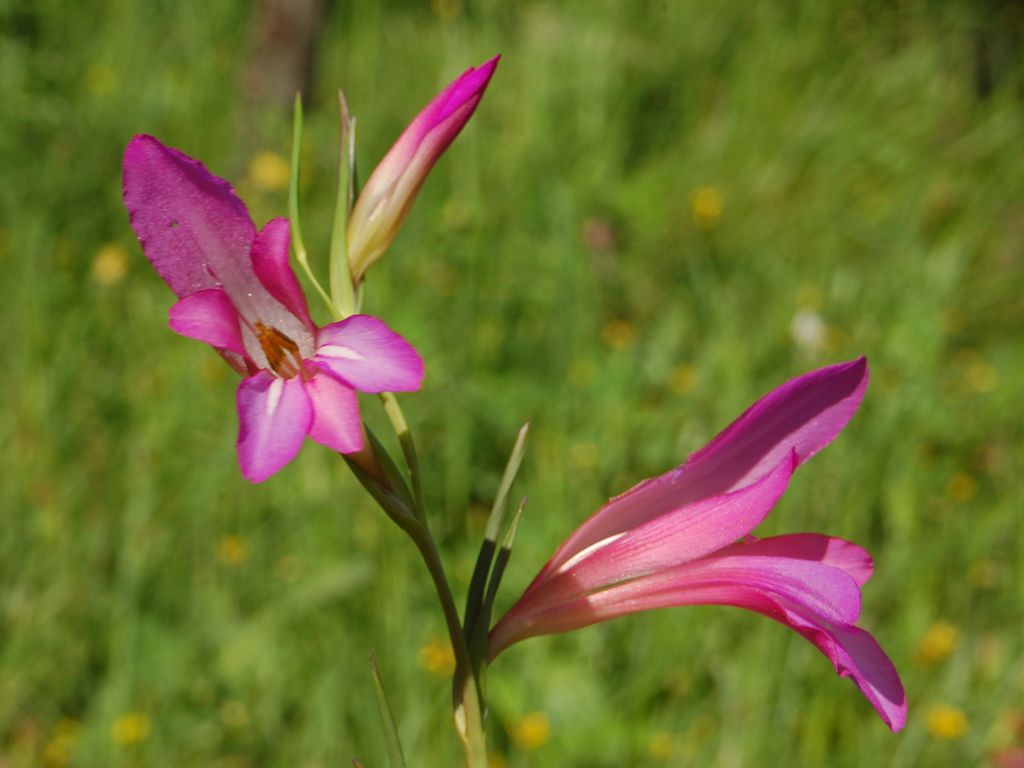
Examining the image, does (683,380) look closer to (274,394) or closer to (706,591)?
(706,591)

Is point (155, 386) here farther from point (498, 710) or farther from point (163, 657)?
point (498, 710)

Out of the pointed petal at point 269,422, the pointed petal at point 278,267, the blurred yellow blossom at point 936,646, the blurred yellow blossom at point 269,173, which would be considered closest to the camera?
the pointed petal at point 269,422

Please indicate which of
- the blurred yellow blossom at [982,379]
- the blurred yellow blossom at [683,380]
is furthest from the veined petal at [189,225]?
the blurred yellow blossom at [982,379]

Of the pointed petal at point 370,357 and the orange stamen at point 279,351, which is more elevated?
the pointed petal at point 370,357

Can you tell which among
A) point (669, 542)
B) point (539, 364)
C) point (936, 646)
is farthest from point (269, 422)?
point (539, 364)

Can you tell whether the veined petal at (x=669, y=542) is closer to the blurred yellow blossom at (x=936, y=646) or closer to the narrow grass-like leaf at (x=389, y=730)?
the narrow grass-like leaf at (x=389, y=730)

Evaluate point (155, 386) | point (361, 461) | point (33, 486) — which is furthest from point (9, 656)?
point (361, 461)
